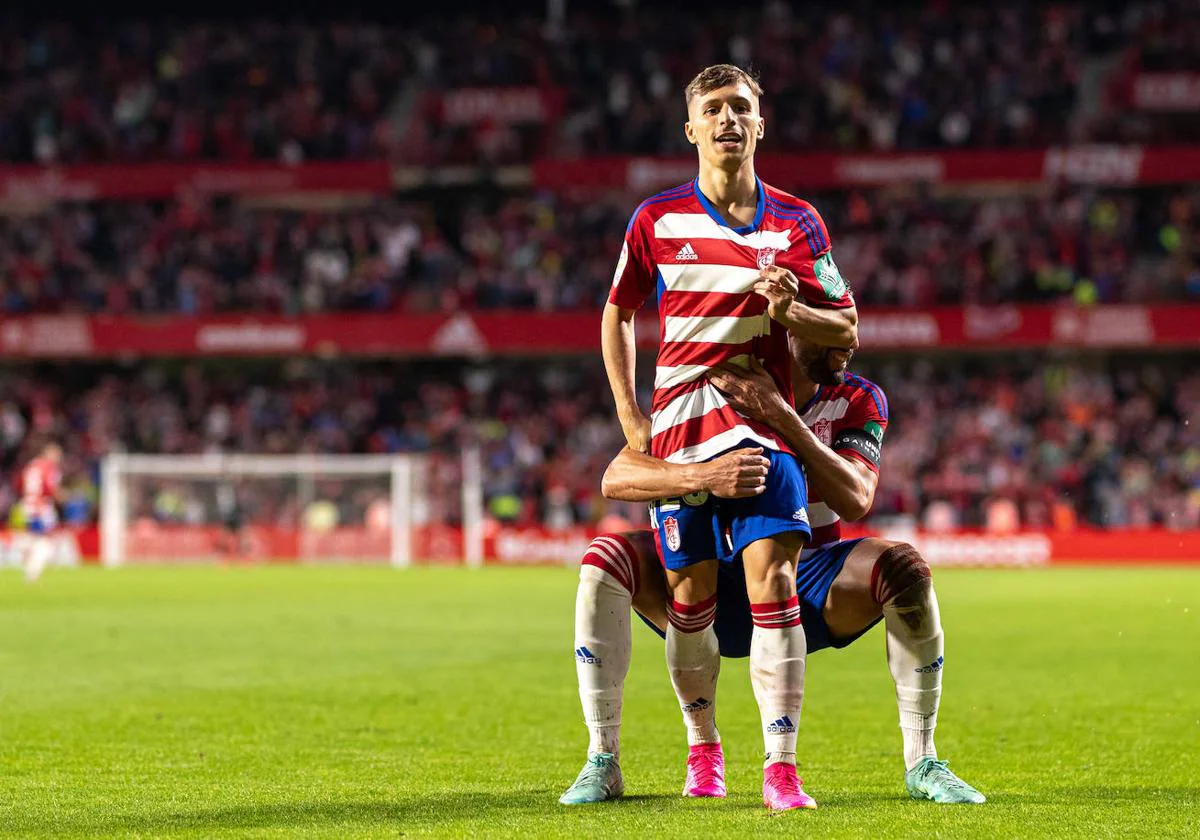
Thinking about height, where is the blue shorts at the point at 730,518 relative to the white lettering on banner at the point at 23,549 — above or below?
above

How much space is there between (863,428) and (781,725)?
1.16 m

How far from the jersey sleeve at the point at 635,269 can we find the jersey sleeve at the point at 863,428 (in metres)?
0.88

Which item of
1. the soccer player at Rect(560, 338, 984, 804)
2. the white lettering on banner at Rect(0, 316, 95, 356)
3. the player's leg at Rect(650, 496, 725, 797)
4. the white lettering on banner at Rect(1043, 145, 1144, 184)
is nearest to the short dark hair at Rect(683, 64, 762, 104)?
the soccer player at Rect(560, 338, 984, 804)

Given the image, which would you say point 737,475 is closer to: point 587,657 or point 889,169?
point 587,657

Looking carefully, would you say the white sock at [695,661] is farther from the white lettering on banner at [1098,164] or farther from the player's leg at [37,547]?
the white lettering on banner at [1098,164]

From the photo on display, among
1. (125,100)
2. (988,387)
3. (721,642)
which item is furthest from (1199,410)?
(721,642)

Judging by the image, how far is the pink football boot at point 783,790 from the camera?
18.7 ft

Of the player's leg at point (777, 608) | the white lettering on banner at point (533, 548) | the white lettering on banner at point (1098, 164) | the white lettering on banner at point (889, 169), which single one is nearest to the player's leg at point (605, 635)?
the player's leg at point (777, 608)

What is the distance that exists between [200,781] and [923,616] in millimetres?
2888

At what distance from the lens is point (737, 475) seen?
222 inches

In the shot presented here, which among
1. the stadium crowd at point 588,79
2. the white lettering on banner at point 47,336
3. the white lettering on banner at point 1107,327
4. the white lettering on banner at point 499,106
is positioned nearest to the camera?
the white lettering on banner at point 1107,327

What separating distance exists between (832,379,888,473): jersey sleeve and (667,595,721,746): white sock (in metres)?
0.73

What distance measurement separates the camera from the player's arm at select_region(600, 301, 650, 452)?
19.4 feet

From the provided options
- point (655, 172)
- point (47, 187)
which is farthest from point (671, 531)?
point (47, 187)
